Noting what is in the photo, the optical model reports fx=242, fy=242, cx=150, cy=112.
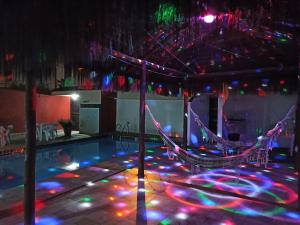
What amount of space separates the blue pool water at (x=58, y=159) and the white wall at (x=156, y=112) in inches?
44.6

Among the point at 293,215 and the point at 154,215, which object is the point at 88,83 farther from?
the point at 293,215

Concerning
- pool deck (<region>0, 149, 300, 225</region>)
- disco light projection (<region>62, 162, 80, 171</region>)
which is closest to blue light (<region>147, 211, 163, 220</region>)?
pool deck (<region>0, 149, 300, 225</region>)

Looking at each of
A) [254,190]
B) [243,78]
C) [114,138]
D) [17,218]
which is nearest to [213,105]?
[243,78]

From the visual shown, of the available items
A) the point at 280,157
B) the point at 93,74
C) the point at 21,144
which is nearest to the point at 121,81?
the point at 93,74

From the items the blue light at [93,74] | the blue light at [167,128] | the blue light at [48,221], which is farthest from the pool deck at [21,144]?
the blue light at [48,221]

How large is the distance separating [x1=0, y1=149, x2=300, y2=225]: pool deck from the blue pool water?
3.51 feet

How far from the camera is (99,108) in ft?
34.9

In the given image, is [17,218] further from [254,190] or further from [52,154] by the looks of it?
[52,154]

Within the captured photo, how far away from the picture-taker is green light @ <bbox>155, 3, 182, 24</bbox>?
6.11 feet

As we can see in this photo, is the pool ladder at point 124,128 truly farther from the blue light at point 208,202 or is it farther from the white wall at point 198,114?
the blue light at point 208,202

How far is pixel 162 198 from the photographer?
3.21 m

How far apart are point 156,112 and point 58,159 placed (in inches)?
175

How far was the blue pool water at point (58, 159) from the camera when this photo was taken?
4.76 meters

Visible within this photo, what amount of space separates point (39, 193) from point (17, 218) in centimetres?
72
